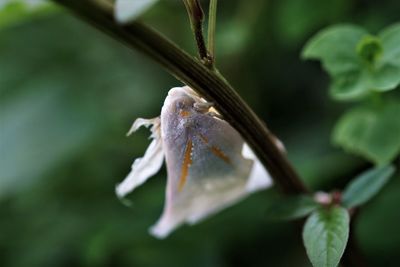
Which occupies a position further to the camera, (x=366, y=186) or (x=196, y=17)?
(x=366, y=186)

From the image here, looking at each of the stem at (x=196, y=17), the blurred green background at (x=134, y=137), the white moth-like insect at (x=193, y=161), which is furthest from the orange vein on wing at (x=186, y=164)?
the blurred green background at (x=134, y=137)

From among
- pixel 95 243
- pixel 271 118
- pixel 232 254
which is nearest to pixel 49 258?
pixel 95 243

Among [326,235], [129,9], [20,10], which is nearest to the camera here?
[129,9]

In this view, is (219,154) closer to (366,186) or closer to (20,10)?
(366,186)

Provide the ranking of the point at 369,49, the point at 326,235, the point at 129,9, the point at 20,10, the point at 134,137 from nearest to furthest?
the point at 129,9
the point at 326,235
the point at 369,49
the point at 20,10
the point at 134,137

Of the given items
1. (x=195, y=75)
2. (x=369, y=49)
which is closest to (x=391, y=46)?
(x=369, y=49)

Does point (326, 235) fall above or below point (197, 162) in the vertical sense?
below

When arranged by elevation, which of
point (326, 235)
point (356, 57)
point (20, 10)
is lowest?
point (326, 235)

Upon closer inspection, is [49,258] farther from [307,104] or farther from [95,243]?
[307,104]
